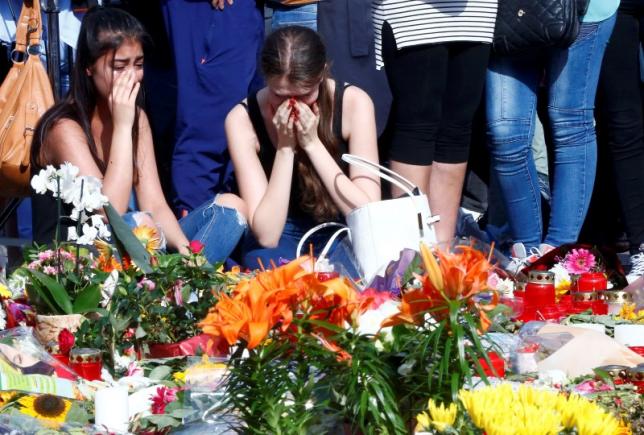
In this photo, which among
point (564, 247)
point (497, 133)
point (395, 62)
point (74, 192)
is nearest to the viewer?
point (74, 192)

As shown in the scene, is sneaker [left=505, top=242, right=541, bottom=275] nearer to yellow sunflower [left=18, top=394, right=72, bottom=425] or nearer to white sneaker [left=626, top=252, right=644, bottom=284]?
white sneaker [left=626, top=252, right=644, bottom=284]

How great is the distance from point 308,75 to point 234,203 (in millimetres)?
572

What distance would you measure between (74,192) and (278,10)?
7.48 feet

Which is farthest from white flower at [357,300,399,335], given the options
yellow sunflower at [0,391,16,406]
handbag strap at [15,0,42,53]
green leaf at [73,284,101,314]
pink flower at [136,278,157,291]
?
handbag strap at [15,0,42,53]

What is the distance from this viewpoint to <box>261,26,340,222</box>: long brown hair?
4.40m

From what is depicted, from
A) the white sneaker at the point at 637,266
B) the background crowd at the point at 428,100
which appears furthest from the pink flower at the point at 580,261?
the background crowd at the point at 428,100

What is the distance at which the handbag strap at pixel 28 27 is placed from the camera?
5.21 metres

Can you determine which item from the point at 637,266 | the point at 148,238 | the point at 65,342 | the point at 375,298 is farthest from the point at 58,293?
the point at 637,266

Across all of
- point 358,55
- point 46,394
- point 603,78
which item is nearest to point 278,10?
point 358,55

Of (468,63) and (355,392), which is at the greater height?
(468,63)

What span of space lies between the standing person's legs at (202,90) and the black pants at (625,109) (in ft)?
5.38

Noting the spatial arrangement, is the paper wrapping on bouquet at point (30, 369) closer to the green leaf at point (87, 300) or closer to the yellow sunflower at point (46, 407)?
the yellow sunflower at point (46, 407)

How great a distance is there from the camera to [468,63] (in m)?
4.77

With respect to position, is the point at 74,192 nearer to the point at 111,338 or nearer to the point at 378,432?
the point at 111,338
